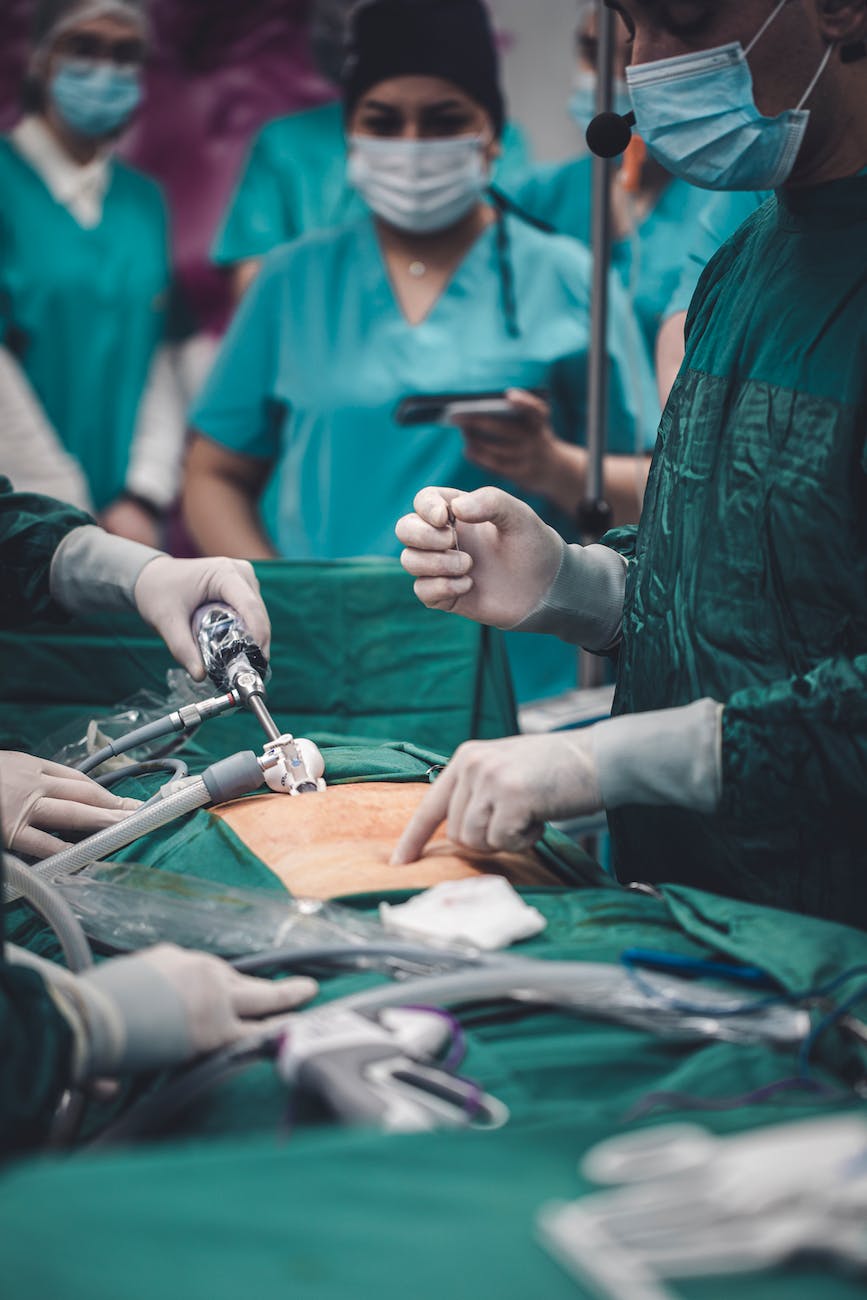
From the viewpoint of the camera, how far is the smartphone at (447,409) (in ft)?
7.48

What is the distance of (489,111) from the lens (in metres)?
2.68

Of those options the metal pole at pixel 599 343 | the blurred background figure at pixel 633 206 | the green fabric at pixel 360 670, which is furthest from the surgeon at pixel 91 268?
the green fabric at pixel 360 670

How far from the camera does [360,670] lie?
6.42 ft

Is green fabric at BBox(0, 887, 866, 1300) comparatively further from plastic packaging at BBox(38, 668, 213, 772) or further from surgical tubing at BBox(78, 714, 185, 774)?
plastic packaging at BBox(38, 668, 213, 772)

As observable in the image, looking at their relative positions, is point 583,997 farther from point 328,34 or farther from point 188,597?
point 328,34

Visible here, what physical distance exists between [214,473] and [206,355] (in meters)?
1.21

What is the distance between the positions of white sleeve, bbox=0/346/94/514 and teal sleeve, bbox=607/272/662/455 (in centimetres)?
138

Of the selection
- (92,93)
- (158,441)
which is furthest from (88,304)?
(92,93)

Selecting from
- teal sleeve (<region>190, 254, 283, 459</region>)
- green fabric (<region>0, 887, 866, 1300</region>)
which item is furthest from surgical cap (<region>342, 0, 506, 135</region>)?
green fabric (<region>0, 887, 866, 1300</region>)

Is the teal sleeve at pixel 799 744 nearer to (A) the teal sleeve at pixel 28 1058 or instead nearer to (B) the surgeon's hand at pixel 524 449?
(A) the teal sleeve at pixel 28 1058

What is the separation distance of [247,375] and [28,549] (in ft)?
3.53

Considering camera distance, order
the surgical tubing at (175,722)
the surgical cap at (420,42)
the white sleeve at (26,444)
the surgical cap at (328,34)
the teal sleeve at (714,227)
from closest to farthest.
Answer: the surgical tubing at (175,722) → the teal sleeve at (714,227) → the surgical cap at (420,42) → the white sleeve at (26,444) → the surgical cap at (328,34)

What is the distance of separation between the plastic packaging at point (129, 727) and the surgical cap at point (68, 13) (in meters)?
2.32

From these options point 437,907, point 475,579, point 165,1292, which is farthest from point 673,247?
point 165,1292
